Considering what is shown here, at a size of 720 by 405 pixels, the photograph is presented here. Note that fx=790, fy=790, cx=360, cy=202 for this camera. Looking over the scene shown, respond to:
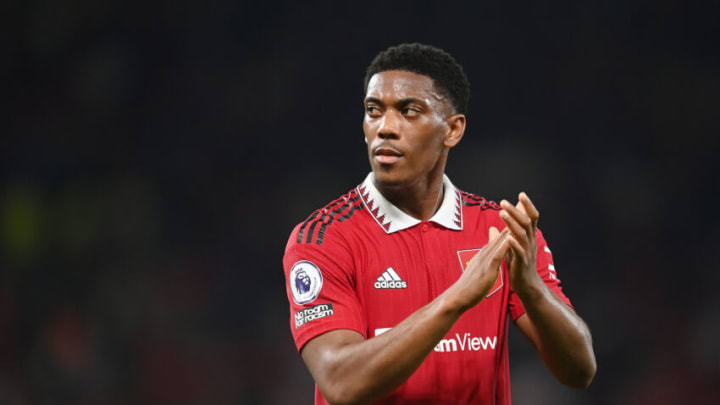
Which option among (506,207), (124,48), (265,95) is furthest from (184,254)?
(506,207)

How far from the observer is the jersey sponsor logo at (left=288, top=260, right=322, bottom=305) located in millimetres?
2475

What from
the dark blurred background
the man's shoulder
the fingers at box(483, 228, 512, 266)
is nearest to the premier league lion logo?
the man's shoulder

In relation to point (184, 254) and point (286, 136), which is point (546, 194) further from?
point (184, 254)

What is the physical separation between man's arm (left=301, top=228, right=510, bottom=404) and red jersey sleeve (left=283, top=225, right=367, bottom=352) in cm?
13

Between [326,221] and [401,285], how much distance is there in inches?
13.1

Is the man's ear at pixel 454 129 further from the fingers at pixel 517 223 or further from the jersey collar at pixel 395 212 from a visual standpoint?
the fingers at pixel 517 223

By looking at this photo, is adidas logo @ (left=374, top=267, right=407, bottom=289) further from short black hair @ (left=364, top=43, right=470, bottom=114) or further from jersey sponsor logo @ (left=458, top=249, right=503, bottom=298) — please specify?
short black hair @ (left=364, top=43, right=470, bottom=114)

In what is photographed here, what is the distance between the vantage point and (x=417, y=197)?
2.78 meters

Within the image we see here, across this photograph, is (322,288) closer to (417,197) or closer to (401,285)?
(401,285)

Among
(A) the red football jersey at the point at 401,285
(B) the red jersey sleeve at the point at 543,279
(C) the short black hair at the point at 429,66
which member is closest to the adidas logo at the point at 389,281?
(A) the red football jersey at the point at 401,285

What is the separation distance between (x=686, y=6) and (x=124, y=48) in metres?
6.28

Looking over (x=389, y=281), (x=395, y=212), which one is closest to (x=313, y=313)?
(x=389, y=281)

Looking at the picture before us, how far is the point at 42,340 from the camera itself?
23.6ft

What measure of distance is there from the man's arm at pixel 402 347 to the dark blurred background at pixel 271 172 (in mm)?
4839
